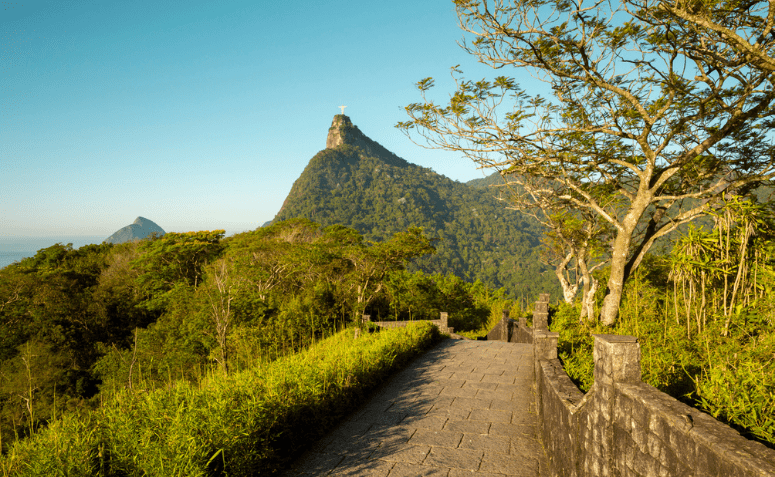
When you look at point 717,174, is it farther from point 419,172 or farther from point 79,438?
point 419,172

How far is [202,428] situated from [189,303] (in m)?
12.7

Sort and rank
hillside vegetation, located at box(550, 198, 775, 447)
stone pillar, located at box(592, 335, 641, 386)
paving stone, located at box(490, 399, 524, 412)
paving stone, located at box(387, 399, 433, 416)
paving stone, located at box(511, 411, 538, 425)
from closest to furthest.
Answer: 1. stone pillar, located at box(592, 335, 641, 386)
2. hillside vegetation, located at box(550, 198, 775, 447)
3. paving stone, located at box(511, 411, 538, 425)
4. paving stone, located at box(387, 399, 433, 416)
5. paving stone, located at box(490, 399, 524, 412)

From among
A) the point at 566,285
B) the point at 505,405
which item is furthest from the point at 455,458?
the point at 566,285

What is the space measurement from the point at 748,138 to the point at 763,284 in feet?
19.6

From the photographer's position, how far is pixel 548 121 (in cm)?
757

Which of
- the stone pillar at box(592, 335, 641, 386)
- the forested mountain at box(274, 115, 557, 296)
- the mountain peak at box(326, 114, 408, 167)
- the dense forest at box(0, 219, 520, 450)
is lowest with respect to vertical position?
the dense forest at box(0, 219, 520, 450)

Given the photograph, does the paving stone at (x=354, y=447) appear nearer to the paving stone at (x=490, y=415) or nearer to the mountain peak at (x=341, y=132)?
the paving stone at (x=490, y=415)

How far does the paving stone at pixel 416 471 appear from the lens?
321cm

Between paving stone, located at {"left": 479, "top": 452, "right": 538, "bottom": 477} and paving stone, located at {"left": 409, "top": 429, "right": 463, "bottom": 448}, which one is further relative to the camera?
paving stone, located at {"left": 409, "top": 429, "right": 463, "bottom": 448}

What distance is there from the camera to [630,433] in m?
2.11

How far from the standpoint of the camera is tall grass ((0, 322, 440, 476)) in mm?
2668

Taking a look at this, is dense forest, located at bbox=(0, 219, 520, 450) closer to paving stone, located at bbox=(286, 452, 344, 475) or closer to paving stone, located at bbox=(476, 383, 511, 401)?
paving stone, located at bbox=(476, 383, 511, 401)

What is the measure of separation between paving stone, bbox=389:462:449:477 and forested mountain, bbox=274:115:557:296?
2022 inches

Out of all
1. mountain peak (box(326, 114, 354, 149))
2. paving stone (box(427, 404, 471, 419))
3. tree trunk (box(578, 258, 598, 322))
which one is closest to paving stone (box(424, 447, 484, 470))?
paving stone (box(427, 404, 471, 419))
